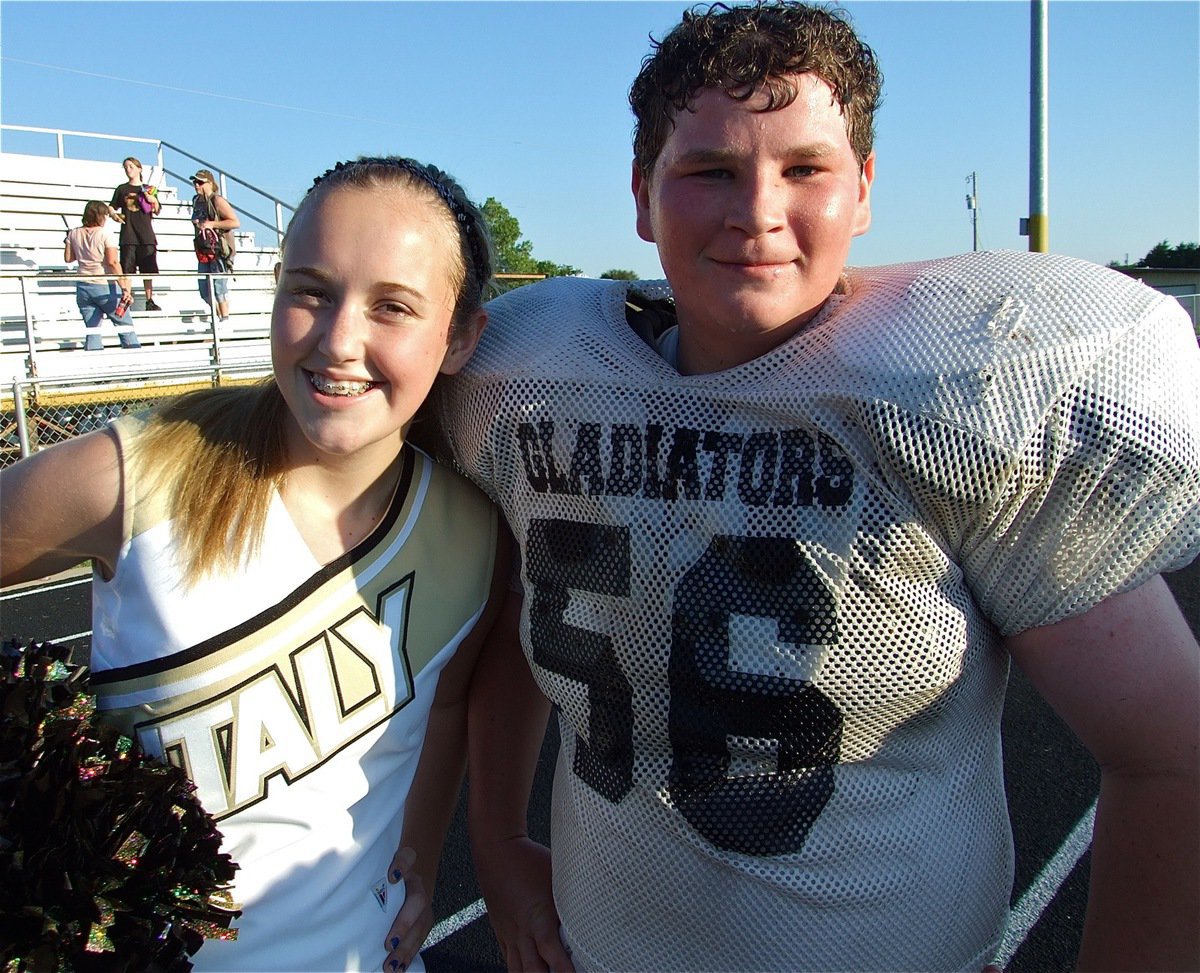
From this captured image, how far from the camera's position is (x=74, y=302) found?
1317 cm

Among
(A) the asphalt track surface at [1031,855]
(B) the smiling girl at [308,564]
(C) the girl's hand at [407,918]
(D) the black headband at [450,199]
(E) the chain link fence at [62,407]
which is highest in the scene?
(D) the black headband at [450,199]

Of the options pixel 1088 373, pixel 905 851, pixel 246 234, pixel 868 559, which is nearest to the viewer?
pixel 1088 373

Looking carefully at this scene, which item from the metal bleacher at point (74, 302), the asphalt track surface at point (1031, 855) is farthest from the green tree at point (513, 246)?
the asphalt track surface at point (1031, 855)

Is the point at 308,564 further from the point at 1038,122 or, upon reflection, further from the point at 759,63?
the point at 1038,122

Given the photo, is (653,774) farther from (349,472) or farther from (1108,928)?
(349,472)

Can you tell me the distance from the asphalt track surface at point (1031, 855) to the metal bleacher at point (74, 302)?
643 centimetres

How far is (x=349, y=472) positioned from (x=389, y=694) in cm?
39

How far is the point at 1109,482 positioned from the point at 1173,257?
5472 centimetres

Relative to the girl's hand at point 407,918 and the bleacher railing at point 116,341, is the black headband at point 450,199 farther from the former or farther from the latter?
the bleacher railing at point 116,341

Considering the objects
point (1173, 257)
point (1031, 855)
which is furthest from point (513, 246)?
point (1031, 855)

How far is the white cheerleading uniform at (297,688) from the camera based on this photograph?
1488 mm

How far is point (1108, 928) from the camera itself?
119cm

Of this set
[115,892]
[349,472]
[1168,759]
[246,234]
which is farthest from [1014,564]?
[246,234]

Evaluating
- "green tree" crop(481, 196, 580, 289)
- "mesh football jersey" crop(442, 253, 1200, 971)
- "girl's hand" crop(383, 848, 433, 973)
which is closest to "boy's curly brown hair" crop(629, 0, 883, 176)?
"mesh football jersey" crop(442, 253, 1200, 971)
